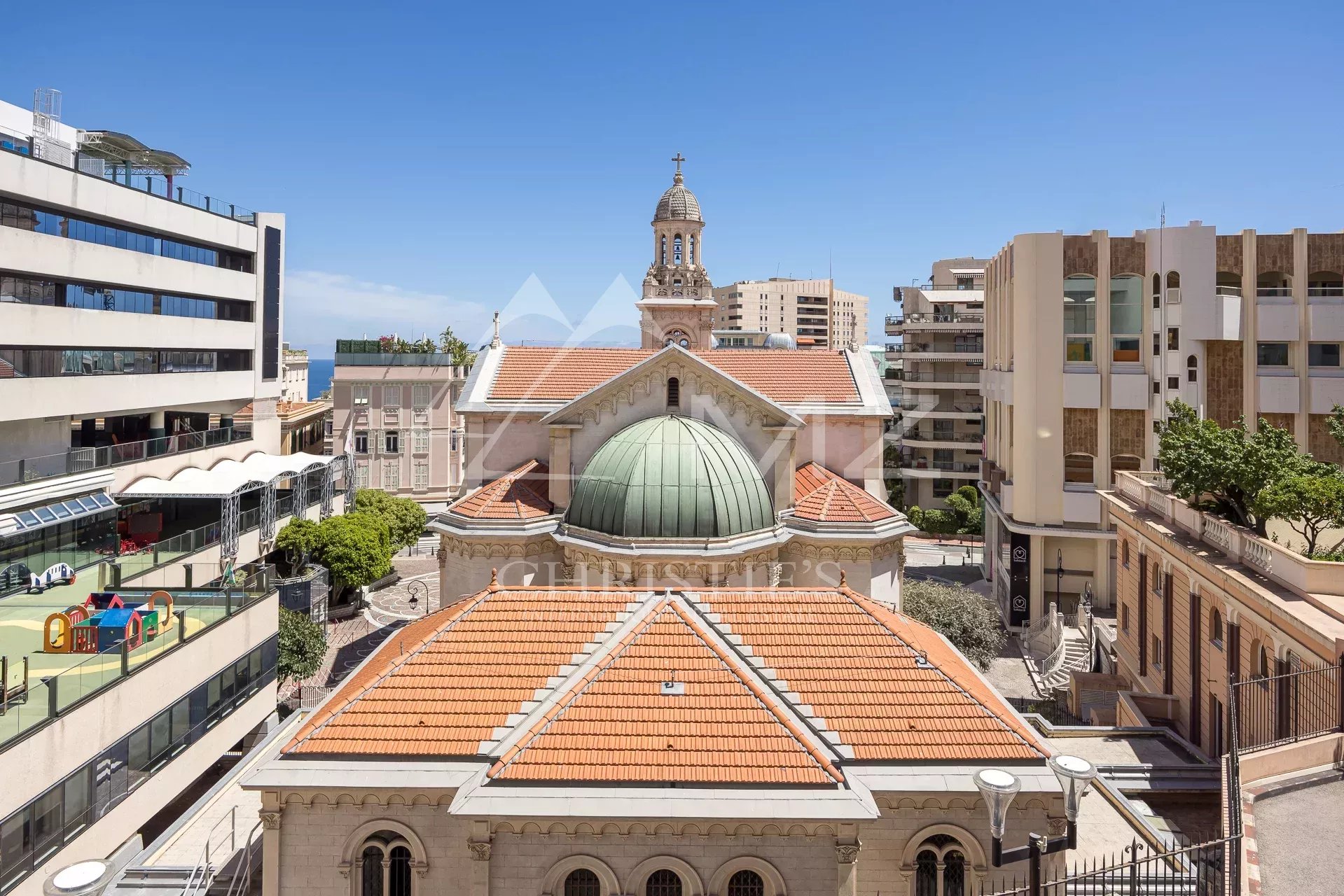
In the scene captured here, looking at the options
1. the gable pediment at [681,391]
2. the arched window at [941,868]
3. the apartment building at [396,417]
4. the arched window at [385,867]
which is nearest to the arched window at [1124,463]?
the gable pediment at [681,391]

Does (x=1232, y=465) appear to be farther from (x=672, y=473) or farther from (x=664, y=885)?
(x=664, y=885)

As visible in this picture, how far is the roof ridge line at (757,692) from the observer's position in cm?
1446

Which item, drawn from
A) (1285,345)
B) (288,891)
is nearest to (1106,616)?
(1285,345)

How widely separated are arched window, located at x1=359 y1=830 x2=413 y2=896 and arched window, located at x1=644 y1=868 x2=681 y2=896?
4224 mm

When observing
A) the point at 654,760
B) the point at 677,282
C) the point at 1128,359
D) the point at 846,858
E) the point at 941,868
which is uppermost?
the point at 677,282

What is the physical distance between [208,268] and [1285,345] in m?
53.8

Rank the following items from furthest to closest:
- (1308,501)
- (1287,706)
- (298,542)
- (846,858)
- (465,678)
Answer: (298,542), (1308,501), (1287,706), (465,678), (846,858)

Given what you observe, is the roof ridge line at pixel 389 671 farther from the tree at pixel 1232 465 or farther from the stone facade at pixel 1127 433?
the stone facade at pixel 1127 433

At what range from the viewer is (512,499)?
28.4 m

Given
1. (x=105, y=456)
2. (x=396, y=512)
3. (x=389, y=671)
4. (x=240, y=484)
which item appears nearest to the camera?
(x=389, y=671)

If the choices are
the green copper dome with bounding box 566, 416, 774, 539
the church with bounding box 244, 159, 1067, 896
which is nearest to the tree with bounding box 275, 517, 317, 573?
the green copper dome with bounding box 566, 416, 774, 539

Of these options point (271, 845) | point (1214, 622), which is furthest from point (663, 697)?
point (1214, 622)

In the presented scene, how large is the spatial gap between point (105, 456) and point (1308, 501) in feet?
141

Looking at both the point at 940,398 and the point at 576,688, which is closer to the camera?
the point at 576,688
